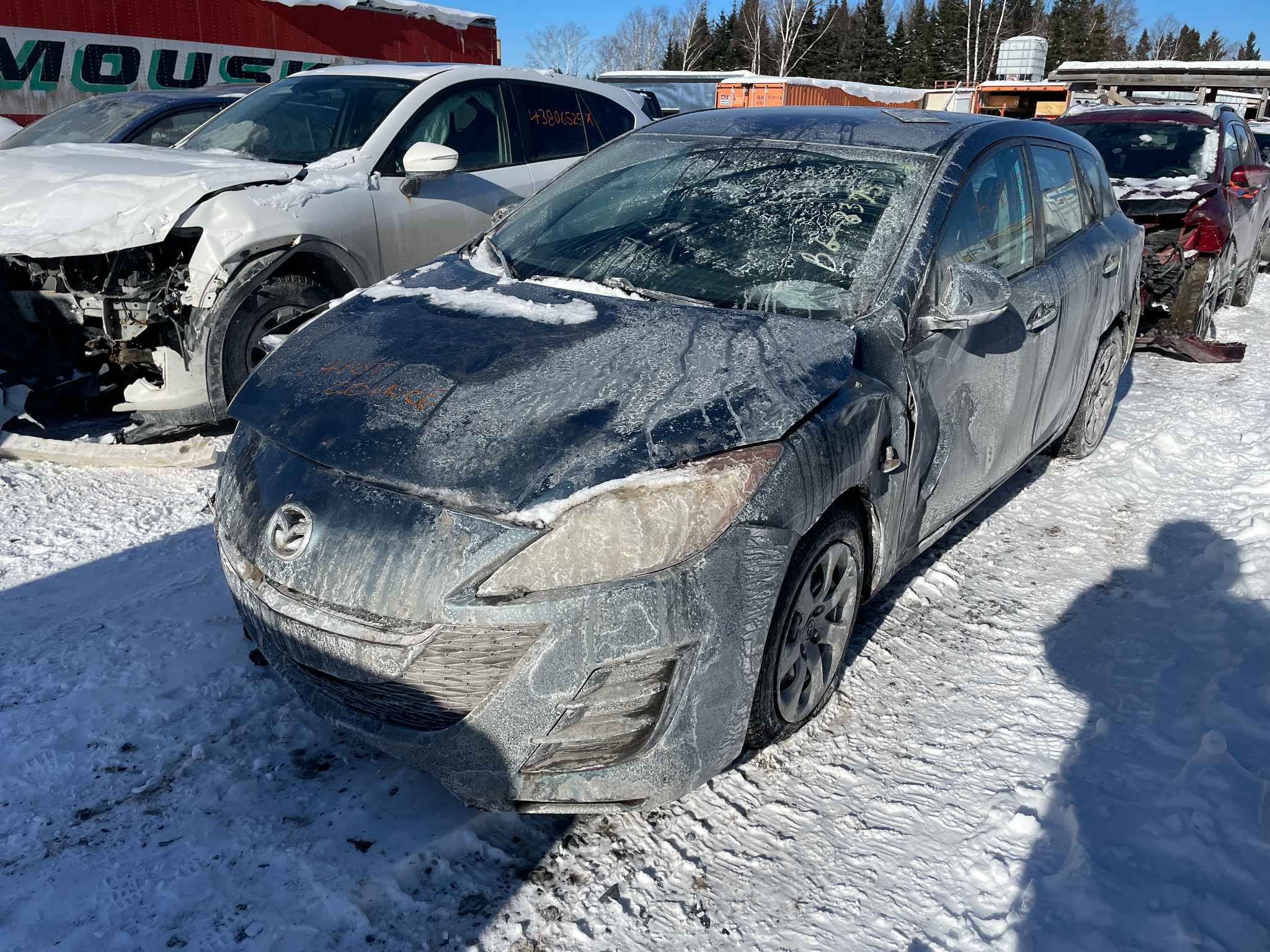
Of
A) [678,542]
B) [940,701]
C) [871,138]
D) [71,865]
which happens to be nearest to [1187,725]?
[940,701]

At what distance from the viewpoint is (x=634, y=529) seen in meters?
2.03

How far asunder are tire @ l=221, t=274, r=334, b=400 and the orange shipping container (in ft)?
59.0

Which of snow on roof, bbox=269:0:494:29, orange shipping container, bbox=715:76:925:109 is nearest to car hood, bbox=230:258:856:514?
snow on roof, bbox=269:0:494:29

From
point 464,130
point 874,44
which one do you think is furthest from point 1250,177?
point 874,44

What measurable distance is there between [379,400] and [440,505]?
446mm

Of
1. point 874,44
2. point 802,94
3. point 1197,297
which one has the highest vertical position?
point 874,44

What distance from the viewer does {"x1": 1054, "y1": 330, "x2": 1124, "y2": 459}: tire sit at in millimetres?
4785

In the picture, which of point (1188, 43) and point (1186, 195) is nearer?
point (1186, 195)

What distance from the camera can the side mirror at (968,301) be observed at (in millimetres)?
2812

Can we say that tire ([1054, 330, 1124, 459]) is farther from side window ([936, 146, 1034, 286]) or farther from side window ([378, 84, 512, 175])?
side window ([378, 84, 512, 175])

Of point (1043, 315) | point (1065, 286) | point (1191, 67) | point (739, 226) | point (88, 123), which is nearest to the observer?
point (739, 226)

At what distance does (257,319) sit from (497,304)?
2.31 meters

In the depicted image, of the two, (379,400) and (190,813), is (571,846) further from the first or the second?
(379,400)

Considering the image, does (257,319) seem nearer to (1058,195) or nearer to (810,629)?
(810,629)
